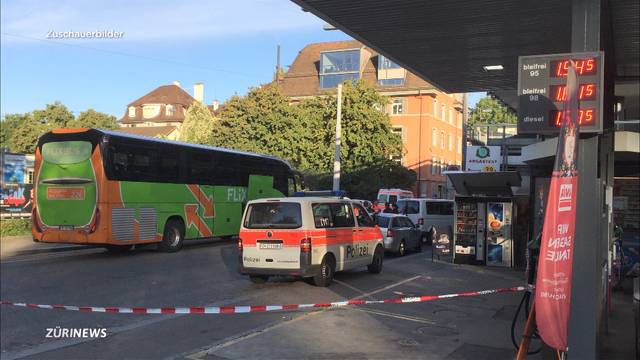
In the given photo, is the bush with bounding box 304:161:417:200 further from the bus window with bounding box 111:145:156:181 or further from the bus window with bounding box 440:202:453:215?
the bus window with bounding box 111:145:156:181

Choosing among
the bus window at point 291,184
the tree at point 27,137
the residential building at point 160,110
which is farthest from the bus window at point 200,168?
the residential building at point 160,110

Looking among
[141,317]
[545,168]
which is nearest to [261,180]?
[545,168]

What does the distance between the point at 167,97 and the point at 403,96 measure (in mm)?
40976

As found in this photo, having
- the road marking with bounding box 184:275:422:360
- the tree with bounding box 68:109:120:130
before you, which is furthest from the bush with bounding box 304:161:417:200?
the tree with bounding box 68:109:120:130

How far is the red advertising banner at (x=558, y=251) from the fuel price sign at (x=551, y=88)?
117 cm

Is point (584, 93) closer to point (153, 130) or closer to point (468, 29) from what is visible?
point (468, 29)

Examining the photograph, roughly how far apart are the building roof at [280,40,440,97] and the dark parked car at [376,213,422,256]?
35249 millimetres

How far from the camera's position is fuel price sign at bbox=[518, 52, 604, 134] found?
5.41m

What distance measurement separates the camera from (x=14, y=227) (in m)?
22.7

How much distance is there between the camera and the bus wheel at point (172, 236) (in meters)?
18.2

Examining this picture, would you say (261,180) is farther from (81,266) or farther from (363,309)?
(363,309)

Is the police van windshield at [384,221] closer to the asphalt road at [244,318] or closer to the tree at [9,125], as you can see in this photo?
the asphalt road at [244,318]

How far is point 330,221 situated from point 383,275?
2.80 metres

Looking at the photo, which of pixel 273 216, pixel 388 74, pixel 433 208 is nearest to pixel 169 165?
pixel 273 216
